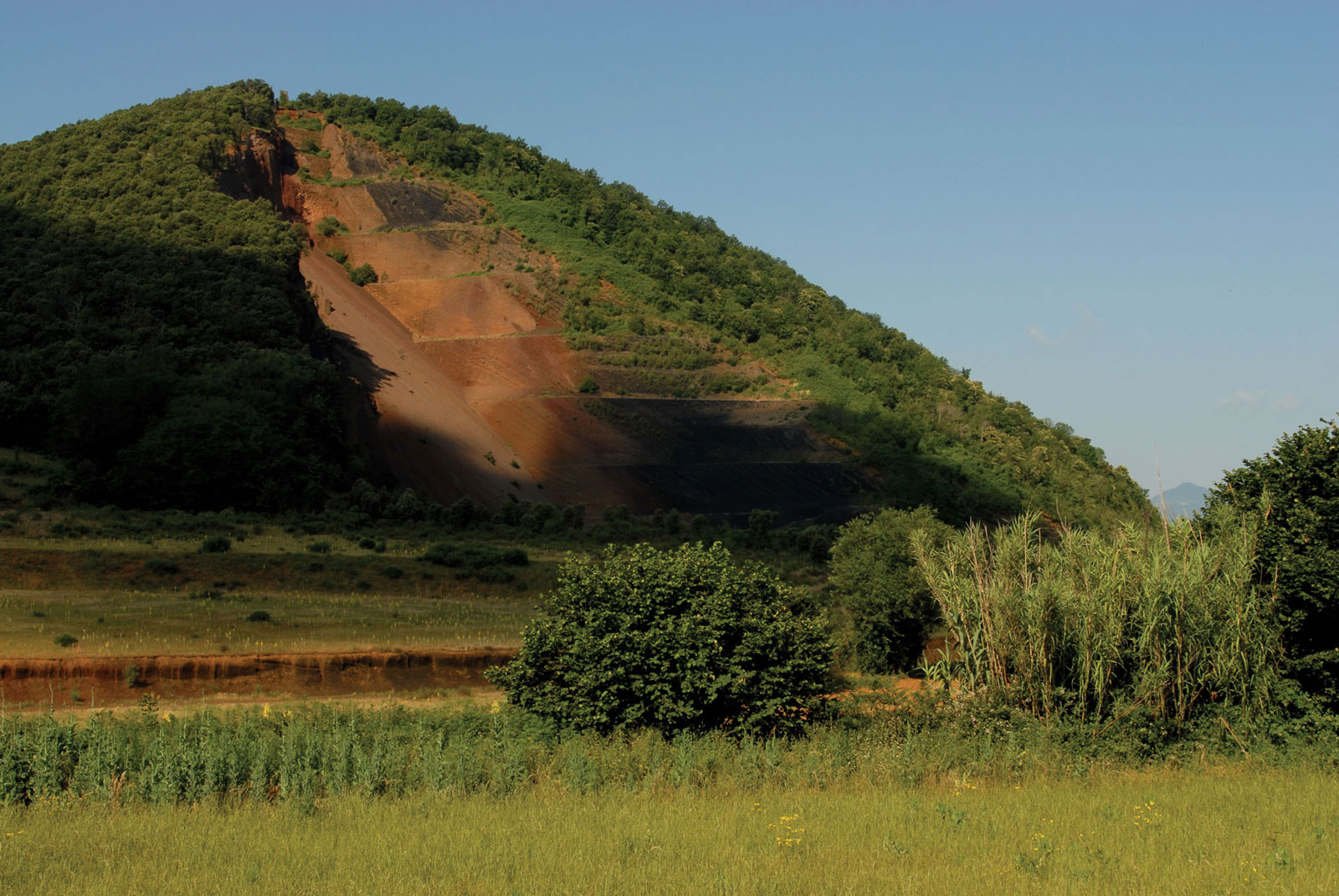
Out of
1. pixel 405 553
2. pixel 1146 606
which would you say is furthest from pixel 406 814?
pixel 405 553

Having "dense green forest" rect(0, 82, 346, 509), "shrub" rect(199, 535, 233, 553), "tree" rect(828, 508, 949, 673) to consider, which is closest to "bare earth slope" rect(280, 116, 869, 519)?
"dense green forest" rect(0, 82, 346, 509)

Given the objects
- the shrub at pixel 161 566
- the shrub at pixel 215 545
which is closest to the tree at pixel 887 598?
the shrub at pixel 161 566

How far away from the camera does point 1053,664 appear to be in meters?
15.5

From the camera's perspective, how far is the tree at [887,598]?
2584 cm

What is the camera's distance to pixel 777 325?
8750 cm

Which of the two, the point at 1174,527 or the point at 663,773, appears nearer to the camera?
the point at 663,773

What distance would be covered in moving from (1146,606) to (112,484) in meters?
36.1

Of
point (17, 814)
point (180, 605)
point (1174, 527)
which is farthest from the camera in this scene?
point (180, 605)

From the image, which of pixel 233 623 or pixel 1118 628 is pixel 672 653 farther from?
pixel 233 623

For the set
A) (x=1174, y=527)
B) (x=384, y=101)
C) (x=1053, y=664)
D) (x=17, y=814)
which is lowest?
(x=17, y=814)

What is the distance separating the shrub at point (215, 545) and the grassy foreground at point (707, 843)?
22.3m

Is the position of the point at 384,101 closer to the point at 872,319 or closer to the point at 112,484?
the point at 872,319

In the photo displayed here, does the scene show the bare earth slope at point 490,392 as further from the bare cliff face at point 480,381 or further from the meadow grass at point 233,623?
the meadow grass at point 233,623

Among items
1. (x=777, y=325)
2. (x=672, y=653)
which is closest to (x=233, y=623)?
(x=672, y=653)
